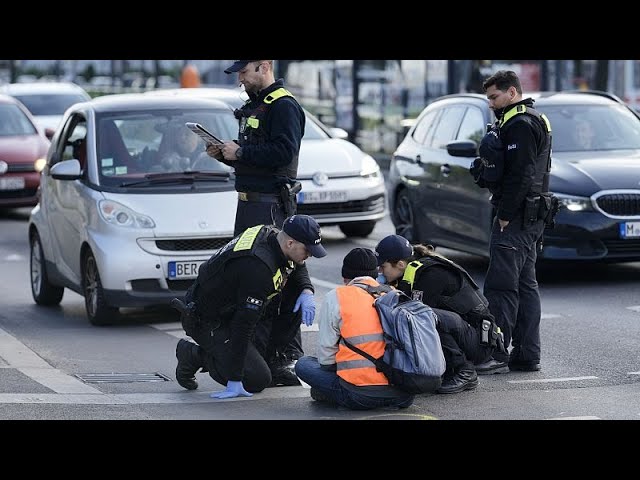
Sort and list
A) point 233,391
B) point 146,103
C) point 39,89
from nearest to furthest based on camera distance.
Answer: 1. point 233,391
2. point 146,103
3. point 39,89

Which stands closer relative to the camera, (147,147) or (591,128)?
(147,147)

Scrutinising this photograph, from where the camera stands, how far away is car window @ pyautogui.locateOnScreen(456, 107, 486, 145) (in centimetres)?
1325

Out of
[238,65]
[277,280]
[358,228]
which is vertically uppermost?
[238,65]

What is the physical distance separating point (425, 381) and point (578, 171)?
513cm

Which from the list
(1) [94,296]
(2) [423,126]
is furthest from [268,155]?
(2) [423,126]

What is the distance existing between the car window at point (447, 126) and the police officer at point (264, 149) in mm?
4948

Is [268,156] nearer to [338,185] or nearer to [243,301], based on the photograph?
[243,301]

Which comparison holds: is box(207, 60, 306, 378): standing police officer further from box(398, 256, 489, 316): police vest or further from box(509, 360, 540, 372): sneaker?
box(509, 360, 540, 372): sneaker

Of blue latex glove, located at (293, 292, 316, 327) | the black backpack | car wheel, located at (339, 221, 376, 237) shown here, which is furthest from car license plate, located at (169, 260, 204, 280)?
car wheel, located at (339, 221, 376, 237)

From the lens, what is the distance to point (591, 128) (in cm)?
1336

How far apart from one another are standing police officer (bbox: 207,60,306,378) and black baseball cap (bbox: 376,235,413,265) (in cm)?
67

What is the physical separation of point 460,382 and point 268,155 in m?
1.84
